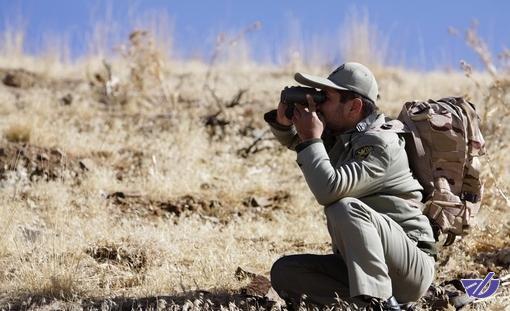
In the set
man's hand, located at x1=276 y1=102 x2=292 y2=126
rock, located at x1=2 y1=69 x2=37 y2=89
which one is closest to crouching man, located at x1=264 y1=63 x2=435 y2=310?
man's hand, located at x1=276 y1=102 x2=292 y2=126

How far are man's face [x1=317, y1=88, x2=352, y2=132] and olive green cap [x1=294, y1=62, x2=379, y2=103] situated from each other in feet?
0.19

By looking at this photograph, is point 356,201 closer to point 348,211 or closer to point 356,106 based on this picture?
point 348,211

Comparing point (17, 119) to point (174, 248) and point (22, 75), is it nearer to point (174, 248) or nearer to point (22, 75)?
point (22, 75)

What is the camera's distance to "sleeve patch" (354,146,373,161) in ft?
13.3

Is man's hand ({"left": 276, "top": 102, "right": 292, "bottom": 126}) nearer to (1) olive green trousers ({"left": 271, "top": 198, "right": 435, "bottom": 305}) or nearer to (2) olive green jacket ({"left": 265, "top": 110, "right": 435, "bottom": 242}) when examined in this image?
(2) olive green jacket ({"left": 265, "top": 110, "right": 435, "bottom": 242})

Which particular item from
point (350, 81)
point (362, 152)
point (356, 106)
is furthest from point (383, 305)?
point (350, 81)

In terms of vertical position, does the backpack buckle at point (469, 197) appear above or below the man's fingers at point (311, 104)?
below

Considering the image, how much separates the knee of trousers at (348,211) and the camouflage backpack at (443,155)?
20.0 inches

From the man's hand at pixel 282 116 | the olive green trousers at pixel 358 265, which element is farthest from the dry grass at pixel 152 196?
the man's hand at pixel 282 116

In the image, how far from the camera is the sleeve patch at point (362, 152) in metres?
4.05

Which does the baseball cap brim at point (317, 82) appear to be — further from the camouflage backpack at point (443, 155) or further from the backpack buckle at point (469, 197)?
the backpack buckle at point (469, 197)

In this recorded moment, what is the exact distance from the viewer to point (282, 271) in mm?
4449

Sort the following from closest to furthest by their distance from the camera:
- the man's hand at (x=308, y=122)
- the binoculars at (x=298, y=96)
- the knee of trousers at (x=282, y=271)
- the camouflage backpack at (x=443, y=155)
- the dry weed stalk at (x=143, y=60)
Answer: the man's hand at (x=308, y=122), the binoculars at (x=298, y=96), the camouflage backpack at (x=443, y=155), the knee of trousers at (x=282, y=271), the dry weed stalk at (x=143, y=60)

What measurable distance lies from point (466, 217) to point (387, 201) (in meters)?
0.50
